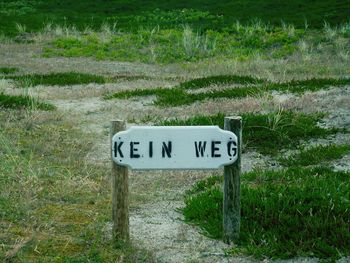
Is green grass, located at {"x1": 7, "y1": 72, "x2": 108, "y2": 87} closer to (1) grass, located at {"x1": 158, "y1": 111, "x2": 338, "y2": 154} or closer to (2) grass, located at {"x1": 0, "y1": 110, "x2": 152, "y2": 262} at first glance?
(1) grass, located at {"x1": 158, "y1": 111, "x2": 338, "y2": 154}

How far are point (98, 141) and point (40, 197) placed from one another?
12.7 ft

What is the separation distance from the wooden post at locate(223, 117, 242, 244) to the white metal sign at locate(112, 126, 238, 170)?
15 centimetres

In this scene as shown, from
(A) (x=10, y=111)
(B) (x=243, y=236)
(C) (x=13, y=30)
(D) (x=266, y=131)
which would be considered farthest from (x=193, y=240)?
(C) (x=13, y=30)

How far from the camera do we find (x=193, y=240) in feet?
22.1

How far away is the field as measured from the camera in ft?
21.2

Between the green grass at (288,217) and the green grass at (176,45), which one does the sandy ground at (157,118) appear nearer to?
the green grass at (288,217)

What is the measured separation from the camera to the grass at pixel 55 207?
6.28 m

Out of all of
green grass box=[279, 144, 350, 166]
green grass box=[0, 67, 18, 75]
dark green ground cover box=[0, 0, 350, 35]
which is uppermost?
green grass box=[279, 144, 350, 166]

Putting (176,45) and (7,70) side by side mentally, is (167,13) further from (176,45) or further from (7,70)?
(7,70)

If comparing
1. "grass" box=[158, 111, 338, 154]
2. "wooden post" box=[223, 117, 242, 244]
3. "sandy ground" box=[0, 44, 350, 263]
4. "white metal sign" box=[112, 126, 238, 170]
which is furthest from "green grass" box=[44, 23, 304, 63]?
"white metal sign" box=[112, 126, 238, 170]

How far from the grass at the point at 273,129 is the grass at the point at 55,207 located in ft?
8.83

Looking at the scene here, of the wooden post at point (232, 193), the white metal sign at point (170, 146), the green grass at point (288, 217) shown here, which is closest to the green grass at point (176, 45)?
the green grass at point (288, 217)

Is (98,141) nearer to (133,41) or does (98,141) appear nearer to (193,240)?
(193,240)

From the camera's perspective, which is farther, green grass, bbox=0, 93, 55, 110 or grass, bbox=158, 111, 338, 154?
green grass, bbox=0, 93, 55, 110
